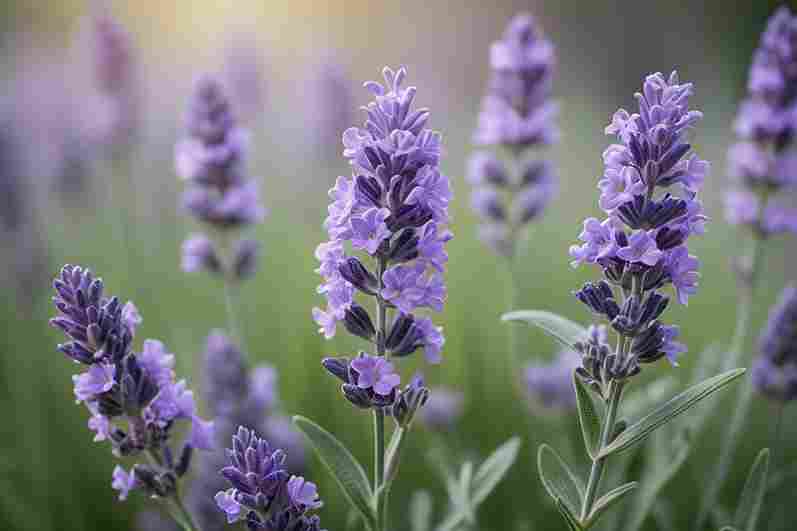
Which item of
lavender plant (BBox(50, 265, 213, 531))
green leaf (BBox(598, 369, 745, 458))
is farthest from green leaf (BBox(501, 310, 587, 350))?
lavender plant (BBox(50, 265, 213, 531))

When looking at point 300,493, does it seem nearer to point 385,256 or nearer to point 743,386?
point 385,256

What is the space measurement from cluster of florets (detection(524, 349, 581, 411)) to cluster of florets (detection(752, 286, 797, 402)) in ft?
2.47

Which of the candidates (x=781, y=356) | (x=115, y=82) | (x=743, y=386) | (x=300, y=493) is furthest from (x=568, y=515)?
(x=115, y=82)

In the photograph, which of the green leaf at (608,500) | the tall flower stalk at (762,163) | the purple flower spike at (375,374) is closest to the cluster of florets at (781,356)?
the tall flower stalk at (762,163)

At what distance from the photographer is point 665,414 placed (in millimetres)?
1472

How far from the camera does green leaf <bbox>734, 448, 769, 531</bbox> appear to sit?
1.69 metres

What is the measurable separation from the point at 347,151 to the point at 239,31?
4.82 m

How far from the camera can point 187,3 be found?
32.2 feet

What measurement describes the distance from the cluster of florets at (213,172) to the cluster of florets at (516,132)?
920mm

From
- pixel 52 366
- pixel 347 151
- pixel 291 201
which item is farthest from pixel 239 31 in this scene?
pixel 347 151

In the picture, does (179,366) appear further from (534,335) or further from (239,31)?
(239,31)

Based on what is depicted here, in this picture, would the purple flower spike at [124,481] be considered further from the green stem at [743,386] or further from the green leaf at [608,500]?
the green stem at [743,386]

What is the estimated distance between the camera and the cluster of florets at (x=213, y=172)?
108 inches

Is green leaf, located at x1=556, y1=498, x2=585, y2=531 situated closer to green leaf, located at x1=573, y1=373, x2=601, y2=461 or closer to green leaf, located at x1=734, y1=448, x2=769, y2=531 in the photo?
green leaf, located at x1=573, y1=373, x2=601, y2=461
